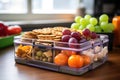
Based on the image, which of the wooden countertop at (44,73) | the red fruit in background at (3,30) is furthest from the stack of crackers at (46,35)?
the red fruit in background at (3,30)

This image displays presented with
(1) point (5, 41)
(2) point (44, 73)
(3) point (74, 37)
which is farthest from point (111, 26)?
(1) point (5, 41)

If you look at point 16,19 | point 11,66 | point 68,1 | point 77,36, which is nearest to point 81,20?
point 77,36

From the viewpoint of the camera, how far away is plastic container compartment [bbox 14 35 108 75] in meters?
0.88

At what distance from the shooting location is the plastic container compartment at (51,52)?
2.89 ft

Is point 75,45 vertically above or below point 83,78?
above

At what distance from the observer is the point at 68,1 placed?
2938 mm

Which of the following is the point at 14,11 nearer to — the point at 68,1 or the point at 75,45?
the point at 68,1

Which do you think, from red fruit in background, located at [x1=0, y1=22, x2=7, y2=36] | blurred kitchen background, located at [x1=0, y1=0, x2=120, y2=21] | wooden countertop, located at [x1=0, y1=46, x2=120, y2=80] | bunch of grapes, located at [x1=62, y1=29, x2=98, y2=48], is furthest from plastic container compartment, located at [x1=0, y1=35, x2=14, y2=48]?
blurred kitchen background, located at [x1=0, y1=0, x2=120, y2=21]

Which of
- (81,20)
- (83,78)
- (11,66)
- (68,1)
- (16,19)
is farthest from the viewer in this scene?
(68,1)

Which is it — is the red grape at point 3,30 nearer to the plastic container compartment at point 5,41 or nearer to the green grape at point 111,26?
the plastic container compartment at point 5,41

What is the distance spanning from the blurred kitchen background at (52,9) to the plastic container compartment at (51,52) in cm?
160

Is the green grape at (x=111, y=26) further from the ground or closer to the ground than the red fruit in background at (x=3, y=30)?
further from the ground

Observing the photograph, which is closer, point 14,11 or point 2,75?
point 2,75

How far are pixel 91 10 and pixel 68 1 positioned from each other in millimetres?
375
